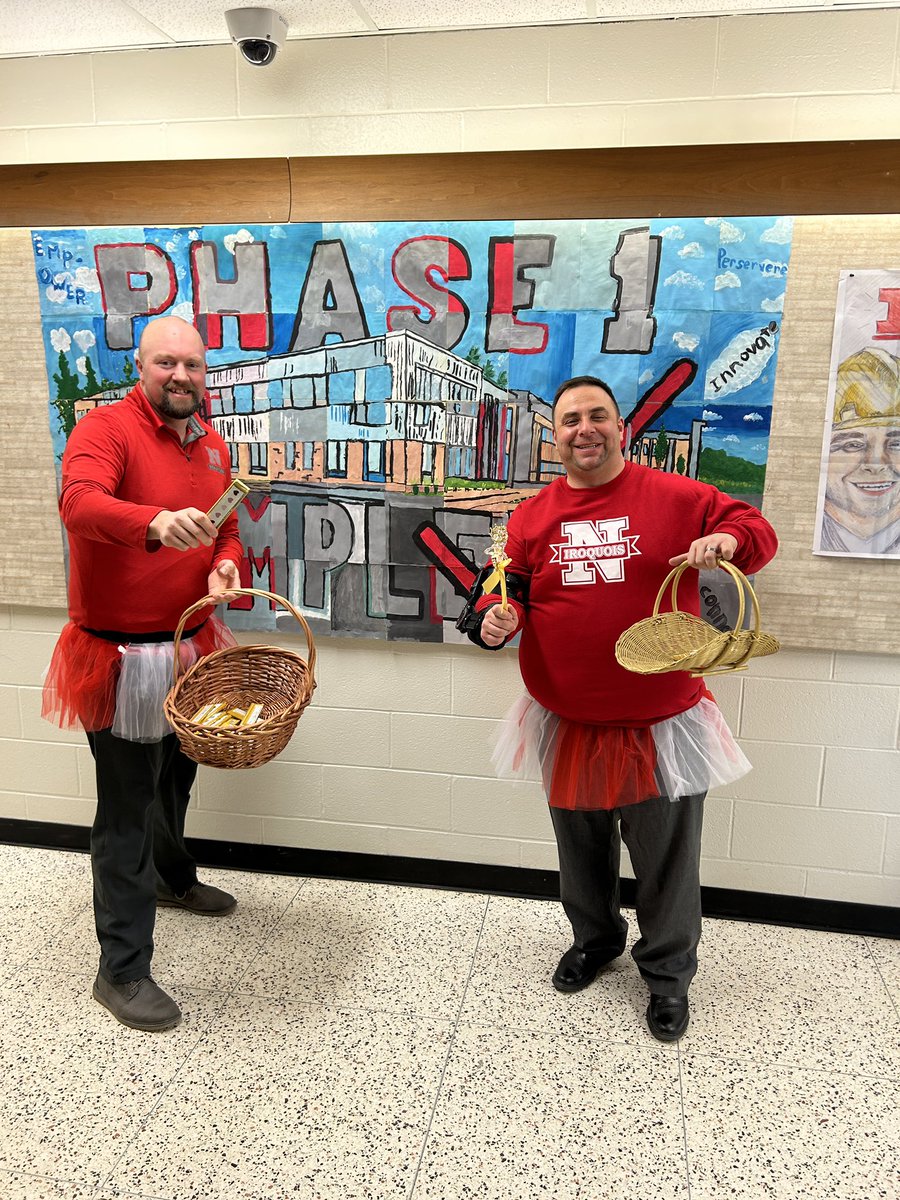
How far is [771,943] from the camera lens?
2.77m

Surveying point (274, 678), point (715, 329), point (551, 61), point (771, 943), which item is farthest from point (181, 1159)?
point (551, 61)

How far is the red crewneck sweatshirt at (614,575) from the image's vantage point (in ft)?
7.21

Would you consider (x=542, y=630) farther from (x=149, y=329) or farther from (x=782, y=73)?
(x=782, y=73)

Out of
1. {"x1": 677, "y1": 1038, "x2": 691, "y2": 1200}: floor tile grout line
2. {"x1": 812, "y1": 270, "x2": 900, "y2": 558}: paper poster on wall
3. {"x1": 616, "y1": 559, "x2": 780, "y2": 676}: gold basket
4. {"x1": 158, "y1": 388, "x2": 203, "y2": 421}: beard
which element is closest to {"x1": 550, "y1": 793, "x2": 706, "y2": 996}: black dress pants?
{"x1": 677, "y1": 1038, "x2": 691, "y2": 1200}: floor tile grout line

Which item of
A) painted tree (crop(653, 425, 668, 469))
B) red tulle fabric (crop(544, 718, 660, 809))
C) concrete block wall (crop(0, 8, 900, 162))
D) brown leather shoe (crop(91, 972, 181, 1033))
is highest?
concrete block wall (crop(0, 8, 900, 162))

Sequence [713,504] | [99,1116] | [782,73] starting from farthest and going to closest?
[782,73] < [713,504] < [99,1116]

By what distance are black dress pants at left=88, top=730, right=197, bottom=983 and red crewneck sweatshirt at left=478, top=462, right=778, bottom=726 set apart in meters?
1.06

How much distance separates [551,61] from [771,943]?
2.81 m

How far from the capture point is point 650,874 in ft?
7.68

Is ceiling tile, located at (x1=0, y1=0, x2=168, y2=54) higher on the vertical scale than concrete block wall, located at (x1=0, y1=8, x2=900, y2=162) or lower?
higher

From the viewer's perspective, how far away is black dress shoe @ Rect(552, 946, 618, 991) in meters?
2.52

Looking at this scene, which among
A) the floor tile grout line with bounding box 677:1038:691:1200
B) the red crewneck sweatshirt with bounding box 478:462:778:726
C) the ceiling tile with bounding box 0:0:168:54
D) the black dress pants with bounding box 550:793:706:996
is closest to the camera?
the floor tile grout line with bounding box 677:1038:691:1200

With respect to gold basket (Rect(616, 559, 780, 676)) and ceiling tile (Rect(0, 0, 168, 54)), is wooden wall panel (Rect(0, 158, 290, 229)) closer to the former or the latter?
ceiling tile (Rect(0, 0, 168, 54))

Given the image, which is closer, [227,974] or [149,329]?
[149,329]
